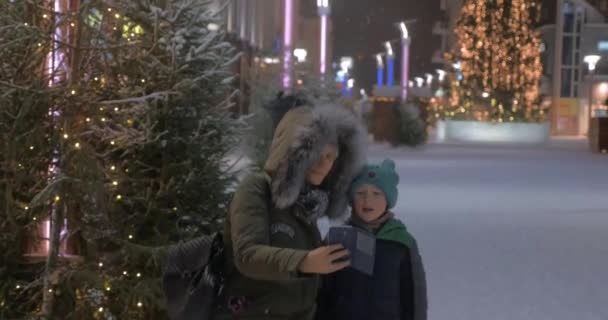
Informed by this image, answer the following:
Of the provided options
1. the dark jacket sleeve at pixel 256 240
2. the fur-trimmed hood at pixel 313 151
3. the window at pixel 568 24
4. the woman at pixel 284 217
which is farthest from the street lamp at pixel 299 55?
the window at pixel 568 24

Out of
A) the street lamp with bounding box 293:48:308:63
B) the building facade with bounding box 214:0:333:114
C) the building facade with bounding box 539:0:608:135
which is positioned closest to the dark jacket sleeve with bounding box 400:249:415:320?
the building facade with bounding box 214:0:333:114

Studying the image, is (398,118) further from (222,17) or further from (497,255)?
(222,17)

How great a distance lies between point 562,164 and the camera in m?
25.4

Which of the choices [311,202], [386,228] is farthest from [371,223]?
[311,202]

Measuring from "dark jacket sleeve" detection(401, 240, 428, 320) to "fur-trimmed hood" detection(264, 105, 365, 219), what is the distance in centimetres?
30

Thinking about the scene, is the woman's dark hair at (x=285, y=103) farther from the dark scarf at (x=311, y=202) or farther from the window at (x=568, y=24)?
the window at (x=568, y=24)

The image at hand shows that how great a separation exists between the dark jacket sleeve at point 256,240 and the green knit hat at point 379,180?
45cm

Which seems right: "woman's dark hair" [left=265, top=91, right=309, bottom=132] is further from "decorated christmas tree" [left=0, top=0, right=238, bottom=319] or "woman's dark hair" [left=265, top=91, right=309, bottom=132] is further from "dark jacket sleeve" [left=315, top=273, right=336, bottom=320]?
"decorated christmas tree" [left=0, top=0, right=238, bottom=319]

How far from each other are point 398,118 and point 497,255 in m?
23.6

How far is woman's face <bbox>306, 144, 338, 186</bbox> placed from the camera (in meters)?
3.30

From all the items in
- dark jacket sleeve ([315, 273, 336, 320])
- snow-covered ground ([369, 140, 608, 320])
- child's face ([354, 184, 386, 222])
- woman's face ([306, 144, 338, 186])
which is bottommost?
snow-covered ground ([369, 140, 608, 320])

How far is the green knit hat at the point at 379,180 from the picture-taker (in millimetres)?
3607

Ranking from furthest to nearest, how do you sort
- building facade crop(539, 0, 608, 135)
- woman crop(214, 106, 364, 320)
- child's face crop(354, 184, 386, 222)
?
building facade crop(539, 0, 608, 135) < child's face crop(354, 184, 386, 222) < woman crop(214, 106, 364, 320)

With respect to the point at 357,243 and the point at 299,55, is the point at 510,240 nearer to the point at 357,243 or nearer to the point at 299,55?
the point at 357,243
